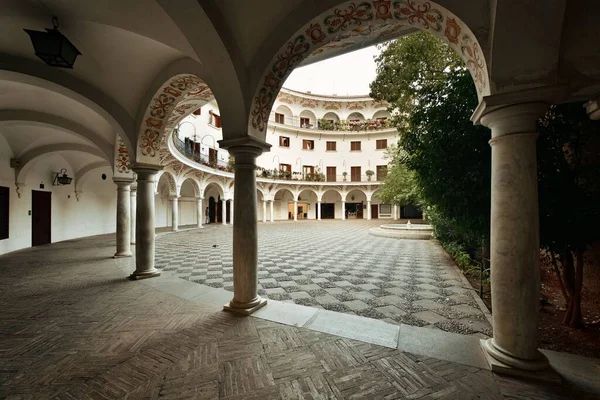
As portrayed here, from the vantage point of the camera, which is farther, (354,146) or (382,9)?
(354,146)

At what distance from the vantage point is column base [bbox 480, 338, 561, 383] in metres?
2.12

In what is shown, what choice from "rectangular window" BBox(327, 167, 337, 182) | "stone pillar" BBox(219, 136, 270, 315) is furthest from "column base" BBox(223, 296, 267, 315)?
"rectangular window" BBox(327, 167, 337, 182)

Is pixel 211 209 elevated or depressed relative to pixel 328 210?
elevated

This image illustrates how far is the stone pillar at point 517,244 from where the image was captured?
222 centimetres

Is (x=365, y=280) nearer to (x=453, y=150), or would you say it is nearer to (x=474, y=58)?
(x=453, y=150)

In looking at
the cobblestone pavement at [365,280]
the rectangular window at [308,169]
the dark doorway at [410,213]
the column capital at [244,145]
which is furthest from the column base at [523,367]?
the dark doorway at [410,213]

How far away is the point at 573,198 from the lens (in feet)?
10.0

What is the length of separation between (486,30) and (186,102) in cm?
536

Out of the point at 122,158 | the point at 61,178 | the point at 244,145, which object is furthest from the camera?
the point at 61,178

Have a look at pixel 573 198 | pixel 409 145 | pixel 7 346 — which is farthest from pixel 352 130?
pixel 7 346

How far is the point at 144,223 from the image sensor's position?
557 cm

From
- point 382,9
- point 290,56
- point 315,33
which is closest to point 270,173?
point 290,56

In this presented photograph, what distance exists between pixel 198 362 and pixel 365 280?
12.6ft

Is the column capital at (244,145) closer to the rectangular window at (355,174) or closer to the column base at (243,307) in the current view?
the column base at (243,307)
